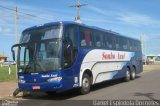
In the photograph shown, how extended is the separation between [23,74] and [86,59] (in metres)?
3.25

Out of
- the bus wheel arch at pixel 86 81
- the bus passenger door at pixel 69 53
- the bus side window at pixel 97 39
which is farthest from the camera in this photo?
the bus side window at pixel 97 39

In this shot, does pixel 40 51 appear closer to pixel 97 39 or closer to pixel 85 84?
pixel 85 84

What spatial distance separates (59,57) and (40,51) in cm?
95

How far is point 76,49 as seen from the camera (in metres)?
15.7

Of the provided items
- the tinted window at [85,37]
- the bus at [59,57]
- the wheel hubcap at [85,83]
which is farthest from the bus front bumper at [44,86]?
the tinted window at [85,37]

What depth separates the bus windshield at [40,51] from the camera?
14497 mm

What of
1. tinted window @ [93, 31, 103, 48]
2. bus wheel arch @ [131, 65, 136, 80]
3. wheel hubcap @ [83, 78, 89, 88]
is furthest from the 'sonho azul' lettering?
bus wheel arch @ [131, 65, 136, 80]

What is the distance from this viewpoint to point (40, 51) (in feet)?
48.6

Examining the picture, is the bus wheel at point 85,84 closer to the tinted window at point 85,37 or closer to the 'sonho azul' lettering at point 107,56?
the tinted window at point 85,37

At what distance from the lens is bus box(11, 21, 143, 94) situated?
47.6ft

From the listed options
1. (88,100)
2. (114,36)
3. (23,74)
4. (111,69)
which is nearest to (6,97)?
(23,74)

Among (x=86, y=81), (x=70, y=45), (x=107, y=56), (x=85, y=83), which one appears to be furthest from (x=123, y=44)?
(x=70, y=45)

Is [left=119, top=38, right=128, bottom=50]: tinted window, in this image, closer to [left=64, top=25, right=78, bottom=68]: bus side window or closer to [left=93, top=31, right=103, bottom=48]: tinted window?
[left=93, top=31, right=103, bottom=48]: tinted window

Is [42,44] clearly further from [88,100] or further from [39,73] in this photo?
[88,100]
